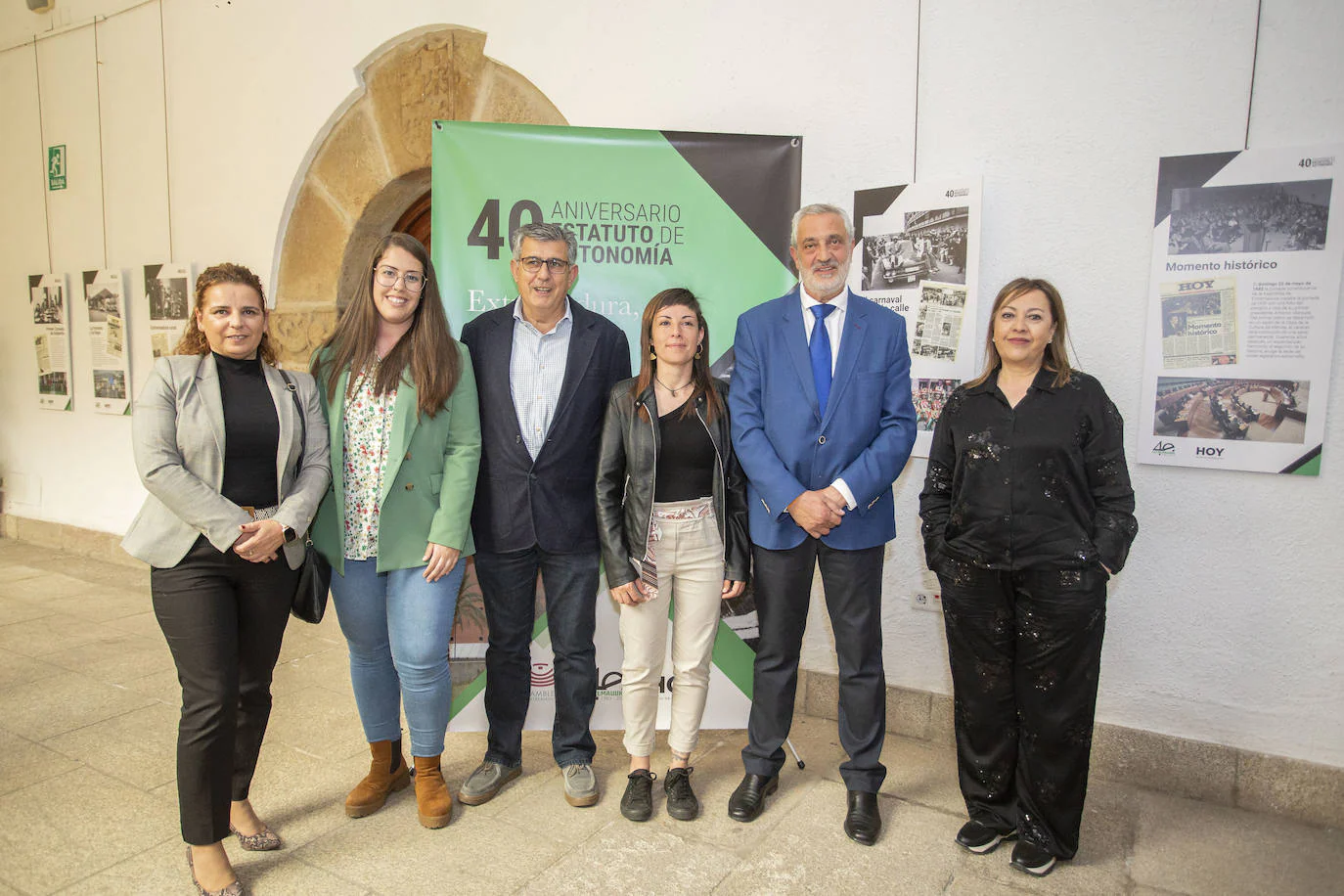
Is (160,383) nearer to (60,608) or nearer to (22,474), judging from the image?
(60,608)

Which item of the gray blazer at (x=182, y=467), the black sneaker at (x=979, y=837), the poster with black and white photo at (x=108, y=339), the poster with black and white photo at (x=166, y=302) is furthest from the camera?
the poster with black and white photo at (x=108, y=339)

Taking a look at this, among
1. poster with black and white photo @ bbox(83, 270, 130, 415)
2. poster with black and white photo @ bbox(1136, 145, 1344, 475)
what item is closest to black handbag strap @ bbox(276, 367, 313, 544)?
poster with black and white photo @ bbox(1136, 145, 1344, 475)

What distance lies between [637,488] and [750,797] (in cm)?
101

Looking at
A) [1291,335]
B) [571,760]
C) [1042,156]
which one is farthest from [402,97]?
[1291,335]

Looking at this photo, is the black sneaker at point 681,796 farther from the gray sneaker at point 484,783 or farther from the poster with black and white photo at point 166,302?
the poster with black and white photo at point 166,302

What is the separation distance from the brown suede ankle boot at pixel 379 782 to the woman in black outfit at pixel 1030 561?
5.69 feet

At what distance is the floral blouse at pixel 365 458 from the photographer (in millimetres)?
2291

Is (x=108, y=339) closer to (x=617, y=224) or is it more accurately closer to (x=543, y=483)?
(x=617, y=224)

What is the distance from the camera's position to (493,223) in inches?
114

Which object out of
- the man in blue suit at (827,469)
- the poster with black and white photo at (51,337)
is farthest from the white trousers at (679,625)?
the poster with black and white photo at (51,337)

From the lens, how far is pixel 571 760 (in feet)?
8.49

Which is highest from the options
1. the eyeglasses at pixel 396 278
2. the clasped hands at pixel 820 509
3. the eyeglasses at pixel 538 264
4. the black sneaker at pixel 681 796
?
the eyeglasses at pixel 538 264

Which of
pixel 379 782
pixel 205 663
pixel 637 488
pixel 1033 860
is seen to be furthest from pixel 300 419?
pixel 1033 860

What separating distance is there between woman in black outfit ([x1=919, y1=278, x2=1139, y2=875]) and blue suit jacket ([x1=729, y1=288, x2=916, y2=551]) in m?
0.19
